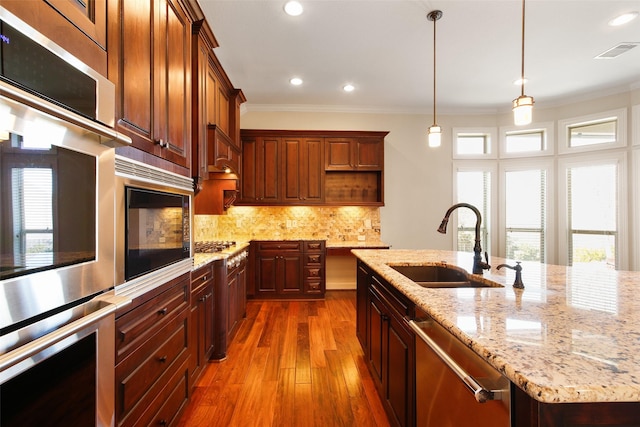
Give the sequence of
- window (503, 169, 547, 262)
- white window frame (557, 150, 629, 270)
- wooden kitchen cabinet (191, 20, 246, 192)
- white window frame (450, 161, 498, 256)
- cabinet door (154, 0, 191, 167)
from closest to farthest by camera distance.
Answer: cabinet door (154, 0, 191, 167), wooden kitchen cabinet (191, 20, 246, 192), white window frame (557, 150, 629, 270), window (503, 169, 547, 262), white window frame (450, 161, 498, 256)

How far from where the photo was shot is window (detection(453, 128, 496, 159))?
16.0 feet

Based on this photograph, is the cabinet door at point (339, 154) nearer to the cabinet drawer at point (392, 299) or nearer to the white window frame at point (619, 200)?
the cabinet drawer at point (392, 299)

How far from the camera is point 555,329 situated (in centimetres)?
86

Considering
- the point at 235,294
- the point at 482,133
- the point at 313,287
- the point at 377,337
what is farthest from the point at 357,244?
the point at 482,133

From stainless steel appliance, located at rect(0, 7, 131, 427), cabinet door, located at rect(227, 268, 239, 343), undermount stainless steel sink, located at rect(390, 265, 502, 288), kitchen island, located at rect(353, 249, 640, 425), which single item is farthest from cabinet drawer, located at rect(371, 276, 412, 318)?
cabinet door, located at rect(227, 268, 239, 343)

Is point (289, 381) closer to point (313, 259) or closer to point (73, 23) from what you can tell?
point (313, 259)

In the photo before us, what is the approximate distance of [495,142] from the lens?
4.85 m

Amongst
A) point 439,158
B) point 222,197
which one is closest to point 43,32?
point 222,197

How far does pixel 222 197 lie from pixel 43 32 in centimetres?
290

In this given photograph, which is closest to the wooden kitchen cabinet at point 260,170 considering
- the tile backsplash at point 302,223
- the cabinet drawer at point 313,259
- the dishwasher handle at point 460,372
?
the tile backsplash at point 302,223

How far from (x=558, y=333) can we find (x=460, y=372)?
12.2 inches

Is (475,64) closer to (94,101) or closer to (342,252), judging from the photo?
(342,252)

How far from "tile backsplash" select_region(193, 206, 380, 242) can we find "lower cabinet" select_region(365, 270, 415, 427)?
2646 mm

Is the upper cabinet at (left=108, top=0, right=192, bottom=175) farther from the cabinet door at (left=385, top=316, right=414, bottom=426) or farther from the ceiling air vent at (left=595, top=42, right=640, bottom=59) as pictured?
the ceiling air vent at (left=595, top=42, right=640, bottom=59)
